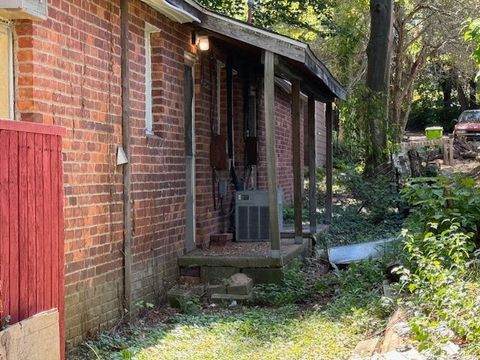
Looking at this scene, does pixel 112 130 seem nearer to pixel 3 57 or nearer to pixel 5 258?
pixel 3 57

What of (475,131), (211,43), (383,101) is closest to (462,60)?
(475,131)

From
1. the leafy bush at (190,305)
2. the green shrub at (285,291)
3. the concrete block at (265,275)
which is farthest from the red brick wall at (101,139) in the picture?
the green shrub at (285,291)

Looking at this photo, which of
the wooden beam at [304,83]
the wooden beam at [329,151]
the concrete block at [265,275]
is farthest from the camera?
the wooden beam at [329,151]

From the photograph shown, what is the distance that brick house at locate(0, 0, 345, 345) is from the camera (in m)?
5.77

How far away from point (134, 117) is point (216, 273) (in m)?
2.44

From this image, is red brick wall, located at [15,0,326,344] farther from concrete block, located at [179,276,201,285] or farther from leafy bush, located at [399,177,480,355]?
leafy bush, located at [399,177,480,355]

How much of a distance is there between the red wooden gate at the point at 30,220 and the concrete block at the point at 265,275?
399 centimetres

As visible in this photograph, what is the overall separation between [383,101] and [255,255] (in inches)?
384

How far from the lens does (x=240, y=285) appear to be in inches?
322

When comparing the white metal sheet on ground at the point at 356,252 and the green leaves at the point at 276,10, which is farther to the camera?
the green leaves at the point at 276,10

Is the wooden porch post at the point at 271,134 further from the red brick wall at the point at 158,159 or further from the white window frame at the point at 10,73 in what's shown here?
the white window frame at the point at 10,73

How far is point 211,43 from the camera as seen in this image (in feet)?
32.4

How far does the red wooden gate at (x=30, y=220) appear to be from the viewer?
394cm

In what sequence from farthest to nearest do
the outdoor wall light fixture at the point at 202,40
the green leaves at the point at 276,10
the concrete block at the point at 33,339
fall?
the green leaves at the point at 276,10 → the outdoor wall light fixture at the point at 202,40 → the concrete block at the point at 33,339
